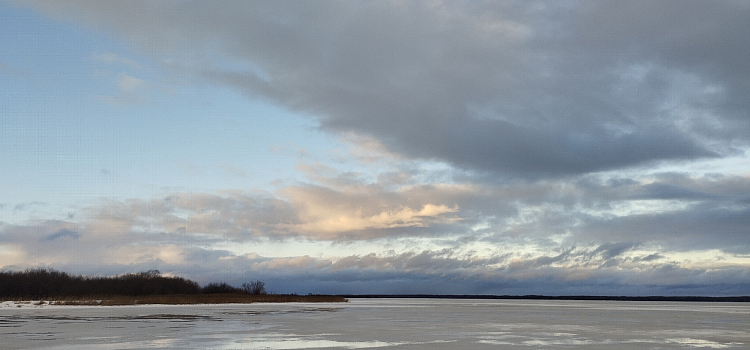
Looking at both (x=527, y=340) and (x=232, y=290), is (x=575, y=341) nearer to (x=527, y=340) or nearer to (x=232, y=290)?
(x=527, y=340)

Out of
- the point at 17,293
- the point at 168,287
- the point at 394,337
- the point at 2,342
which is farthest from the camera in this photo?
the point at 168,287

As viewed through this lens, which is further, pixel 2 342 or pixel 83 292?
pixel 83 292

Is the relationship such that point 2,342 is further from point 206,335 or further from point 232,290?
point 232,290

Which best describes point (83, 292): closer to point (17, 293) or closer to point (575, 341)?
point (17, 293)

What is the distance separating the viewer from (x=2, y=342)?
17.6 m

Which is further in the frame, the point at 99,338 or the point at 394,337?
the point at 394,337

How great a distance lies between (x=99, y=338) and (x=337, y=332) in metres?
8.09

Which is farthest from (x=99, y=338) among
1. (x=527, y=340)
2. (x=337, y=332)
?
(x=527, y=340)

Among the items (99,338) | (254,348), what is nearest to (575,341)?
(254,348)

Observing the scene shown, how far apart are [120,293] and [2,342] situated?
288ft

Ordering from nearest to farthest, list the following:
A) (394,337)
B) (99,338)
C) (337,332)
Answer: (99,338), (394,337), (337,332)

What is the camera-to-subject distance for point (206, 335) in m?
20.8

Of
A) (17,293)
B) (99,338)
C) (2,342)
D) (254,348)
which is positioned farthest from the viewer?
(17,293)

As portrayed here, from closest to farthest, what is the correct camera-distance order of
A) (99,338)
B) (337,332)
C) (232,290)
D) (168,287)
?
(99,338) → (337,332) → (168,287) → (232,290)
